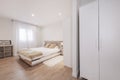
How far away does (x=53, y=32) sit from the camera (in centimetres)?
607

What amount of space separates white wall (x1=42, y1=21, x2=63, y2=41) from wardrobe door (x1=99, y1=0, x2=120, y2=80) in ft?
13.1

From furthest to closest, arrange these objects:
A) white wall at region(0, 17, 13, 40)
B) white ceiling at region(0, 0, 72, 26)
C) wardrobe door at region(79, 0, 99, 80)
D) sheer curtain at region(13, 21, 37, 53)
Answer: sheer curtain at region(13, 21, 37, 53)
white wall at region(0, 17, 13, 40)
white ceiling at region(0, 0, 72, 26)
wardrobe door at region(79, 0, 99, 80)

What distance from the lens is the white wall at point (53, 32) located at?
5520mm

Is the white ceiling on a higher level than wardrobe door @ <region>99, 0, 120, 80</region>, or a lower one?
higher

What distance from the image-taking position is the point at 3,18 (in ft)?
15.1

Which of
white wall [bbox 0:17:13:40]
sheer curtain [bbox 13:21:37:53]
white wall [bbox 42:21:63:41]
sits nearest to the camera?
white wall [bbox 0:17:13:40]

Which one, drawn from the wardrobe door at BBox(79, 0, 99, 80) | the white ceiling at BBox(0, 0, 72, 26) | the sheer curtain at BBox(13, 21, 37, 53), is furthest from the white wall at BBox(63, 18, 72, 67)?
the sheer curtain at BBox(13, 21, 37, 53)

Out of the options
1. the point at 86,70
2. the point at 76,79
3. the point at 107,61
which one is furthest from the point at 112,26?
the point at 76,79

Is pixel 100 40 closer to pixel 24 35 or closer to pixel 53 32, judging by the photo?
pixel 53 32

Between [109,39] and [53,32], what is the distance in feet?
16.1

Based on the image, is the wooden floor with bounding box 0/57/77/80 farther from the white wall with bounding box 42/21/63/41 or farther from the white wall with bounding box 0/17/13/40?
the white wall with bounding box 42/21/63/41

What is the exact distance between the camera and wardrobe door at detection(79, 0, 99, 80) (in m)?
1.66

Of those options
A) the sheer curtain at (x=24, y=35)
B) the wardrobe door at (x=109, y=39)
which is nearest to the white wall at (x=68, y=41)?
the wardrobe door at (x=109, y=39)

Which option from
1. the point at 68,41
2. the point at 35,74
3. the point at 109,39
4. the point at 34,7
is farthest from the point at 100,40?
the point at 34,7
